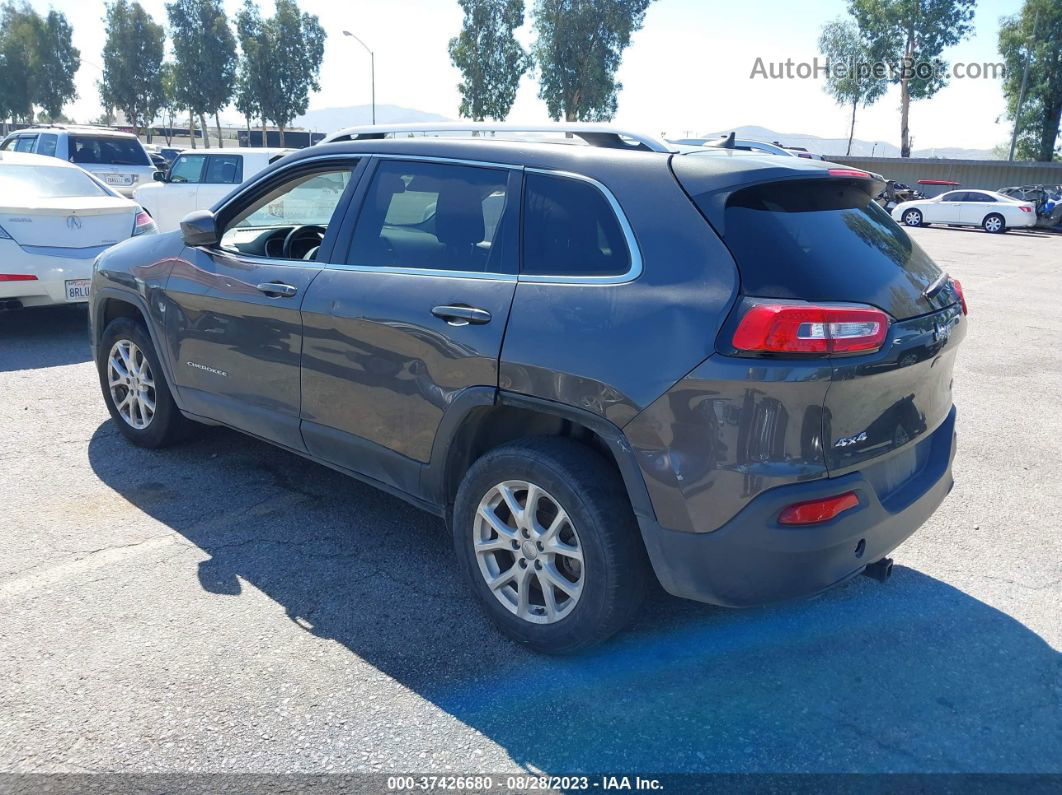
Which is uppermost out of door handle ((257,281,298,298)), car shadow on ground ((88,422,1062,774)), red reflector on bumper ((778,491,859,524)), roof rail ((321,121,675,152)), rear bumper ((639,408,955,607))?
roof rail ((321,121,675,152))

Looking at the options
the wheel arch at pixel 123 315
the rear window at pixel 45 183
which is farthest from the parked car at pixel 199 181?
the wheel arch at pixel 123 315

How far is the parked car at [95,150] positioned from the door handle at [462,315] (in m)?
15.6

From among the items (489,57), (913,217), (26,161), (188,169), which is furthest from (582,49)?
(26,161)

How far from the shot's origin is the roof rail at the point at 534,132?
125 inches

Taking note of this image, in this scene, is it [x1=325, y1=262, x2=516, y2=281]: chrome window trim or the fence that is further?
the fence

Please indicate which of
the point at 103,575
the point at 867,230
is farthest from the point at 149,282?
the point at 867,230

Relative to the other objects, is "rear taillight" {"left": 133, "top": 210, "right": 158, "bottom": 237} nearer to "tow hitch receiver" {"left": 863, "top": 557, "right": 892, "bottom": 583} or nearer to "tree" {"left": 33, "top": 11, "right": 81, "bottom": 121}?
"tow hitch receiver" {"left": 863, "top": 557, "right": 892, "bottom": 583}

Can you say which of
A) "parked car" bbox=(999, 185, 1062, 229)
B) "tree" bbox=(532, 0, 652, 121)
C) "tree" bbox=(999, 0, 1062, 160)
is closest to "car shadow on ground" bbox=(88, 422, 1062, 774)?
"parked car" bbox=(999, 185, 1062, 229)

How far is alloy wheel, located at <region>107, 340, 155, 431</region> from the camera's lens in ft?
16.3

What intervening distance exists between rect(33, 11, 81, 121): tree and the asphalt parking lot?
6896 cm

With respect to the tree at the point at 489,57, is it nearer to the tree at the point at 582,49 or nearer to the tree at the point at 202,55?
the tree at the point at 582,49

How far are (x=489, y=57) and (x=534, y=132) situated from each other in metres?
44.2

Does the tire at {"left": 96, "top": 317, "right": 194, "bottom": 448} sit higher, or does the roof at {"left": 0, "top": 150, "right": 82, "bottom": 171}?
the roof at {"left": 0, "top": 150, "right": 82, "bottom": 171}

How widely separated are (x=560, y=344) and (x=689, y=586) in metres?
0.90
